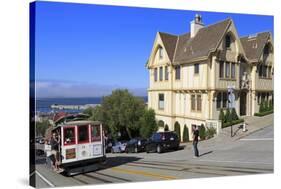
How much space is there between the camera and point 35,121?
8.30m

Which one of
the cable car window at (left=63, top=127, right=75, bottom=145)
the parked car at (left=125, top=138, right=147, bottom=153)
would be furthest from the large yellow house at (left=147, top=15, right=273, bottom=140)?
the cable car window at (left=63, top=127, right=75, bottom=145)

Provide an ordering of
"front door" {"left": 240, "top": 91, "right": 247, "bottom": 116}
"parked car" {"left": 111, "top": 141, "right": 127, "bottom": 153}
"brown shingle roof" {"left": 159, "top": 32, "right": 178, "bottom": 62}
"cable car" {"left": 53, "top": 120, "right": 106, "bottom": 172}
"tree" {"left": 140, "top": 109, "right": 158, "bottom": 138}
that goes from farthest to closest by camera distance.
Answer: "front door" {"left": 240, "top": 91, "right": 247, "bottom": 116} → "tree" {"left": 140, "top": 109, "right": 158, "bottom": 138} → "brown shingle roof" {"left": 159, "top": 32, "right": 178, "bottom": 62} → "parked car" {"left": 111, "top": 141, "right": 127, "bottom": 153} → "cable car" {"left": 53, "top": 120, "right": 106, "bottom": 172}

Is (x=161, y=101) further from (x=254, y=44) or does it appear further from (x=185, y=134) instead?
(x=254, y=44)

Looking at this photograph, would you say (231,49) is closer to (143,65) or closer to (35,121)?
(143,65)

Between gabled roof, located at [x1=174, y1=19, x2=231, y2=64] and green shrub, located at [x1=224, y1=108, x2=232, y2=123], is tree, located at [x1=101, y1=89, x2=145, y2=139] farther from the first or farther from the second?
green shrub, located at [x1=224, y1=108, x2=232, y2=123]

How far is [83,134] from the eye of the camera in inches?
349

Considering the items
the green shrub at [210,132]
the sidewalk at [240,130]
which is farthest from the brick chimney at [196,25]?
the sidewalk at [240,130]

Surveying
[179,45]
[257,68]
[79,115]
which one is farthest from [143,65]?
[257,68]

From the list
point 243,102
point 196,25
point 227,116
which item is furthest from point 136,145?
point 243,102

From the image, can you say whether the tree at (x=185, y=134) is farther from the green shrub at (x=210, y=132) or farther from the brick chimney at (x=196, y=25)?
the brick chimney at (x=196, y=25)

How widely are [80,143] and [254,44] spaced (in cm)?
481

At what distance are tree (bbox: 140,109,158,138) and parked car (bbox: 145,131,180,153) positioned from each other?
121mm

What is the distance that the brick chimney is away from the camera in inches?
384

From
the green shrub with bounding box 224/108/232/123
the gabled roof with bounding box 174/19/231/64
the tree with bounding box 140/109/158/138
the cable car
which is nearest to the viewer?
the cable car
